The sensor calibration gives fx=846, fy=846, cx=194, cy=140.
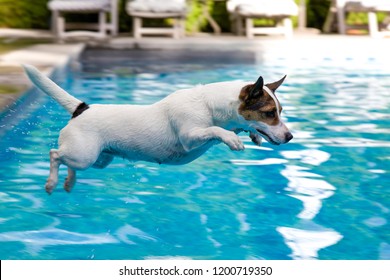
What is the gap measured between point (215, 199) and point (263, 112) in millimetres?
→ 1352

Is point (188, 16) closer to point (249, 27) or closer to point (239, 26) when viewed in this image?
point (239, 26)

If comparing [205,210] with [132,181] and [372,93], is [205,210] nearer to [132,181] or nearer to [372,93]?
[132,181]

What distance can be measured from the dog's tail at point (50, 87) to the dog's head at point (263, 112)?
872 millimetres

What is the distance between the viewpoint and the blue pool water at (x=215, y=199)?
14.3 feet

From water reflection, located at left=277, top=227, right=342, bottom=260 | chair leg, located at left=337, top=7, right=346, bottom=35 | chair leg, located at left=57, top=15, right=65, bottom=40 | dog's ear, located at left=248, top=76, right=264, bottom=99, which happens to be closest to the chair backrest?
chair leg, located at left=337, top=7, right=346, bottom=35

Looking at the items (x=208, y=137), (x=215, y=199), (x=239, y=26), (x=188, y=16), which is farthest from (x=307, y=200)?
(x=188, y=16)

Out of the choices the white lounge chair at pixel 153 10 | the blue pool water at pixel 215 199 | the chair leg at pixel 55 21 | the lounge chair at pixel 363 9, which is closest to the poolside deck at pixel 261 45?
the chair leg at pixel 55 21

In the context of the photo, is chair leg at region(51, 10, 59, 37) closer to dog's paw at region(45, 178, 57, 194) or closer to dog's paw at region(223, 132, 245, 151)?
dog's paw at region(45, 178, 57, 194)

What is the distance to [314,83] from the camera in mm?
10914

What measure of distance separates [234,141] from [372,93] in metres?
6.60

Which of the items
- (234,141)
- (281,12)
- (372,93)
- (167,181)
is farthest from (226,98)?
(281,12)

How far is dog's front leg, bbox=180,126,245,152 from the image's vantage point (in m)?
3.84

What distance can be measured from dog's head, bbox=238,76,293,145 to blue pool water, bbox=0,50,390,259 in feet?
2.13

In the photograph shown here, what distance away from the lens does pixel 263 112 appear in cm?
398
